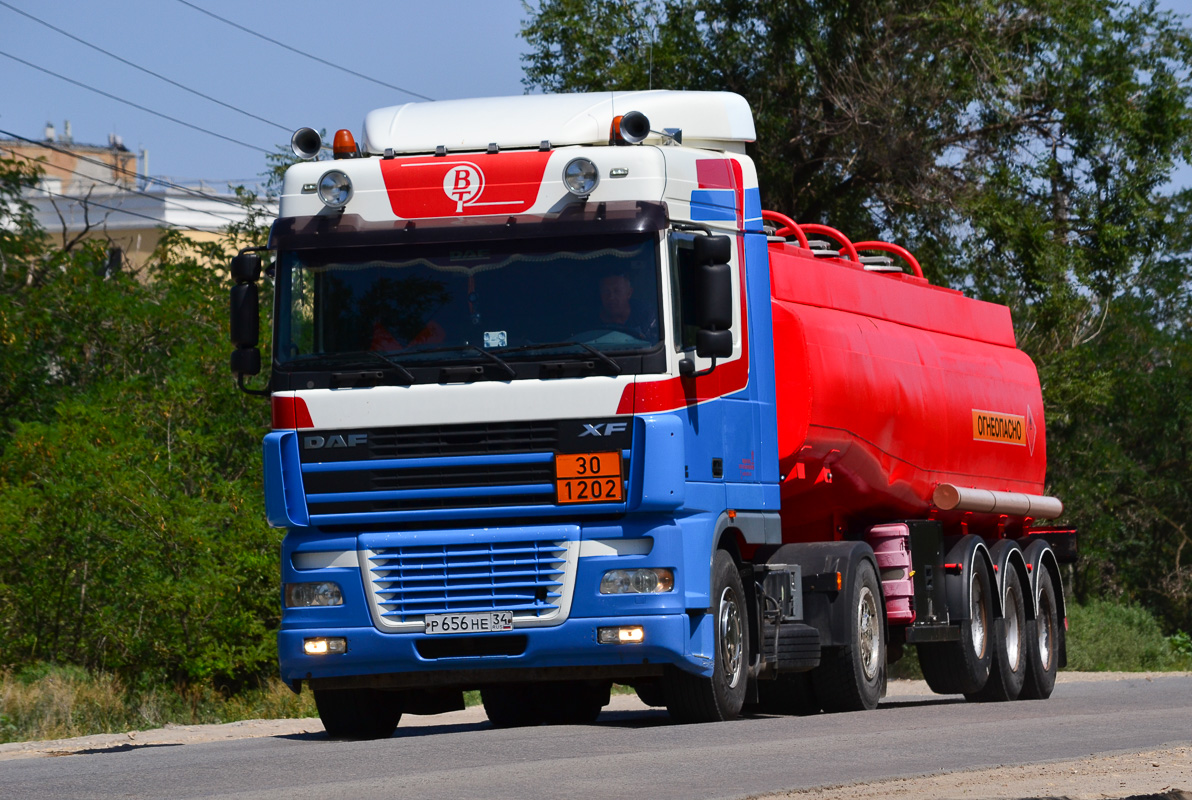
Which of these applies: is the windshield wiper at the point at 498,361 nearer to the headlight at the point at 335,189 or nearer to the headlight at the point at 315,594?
the headlight at the point at 335,189

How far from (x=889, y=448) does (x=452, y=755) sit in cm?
630

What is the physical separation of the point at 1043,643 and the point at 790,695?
4628 mm

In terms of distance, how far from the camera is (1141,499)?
43688mm

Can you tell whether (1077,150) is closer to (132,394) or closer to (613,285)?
(132,394)

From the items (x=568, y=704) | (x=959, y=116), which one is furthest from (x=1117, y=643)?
(x=568, y=704)

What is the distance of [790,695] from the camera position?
15.6 meters

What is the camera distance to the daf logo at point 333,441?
11852mm

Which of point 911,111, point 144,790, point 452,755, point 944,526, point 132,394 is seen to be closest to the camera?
point 144,790

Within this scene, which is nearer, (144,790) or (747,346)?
(144,790)

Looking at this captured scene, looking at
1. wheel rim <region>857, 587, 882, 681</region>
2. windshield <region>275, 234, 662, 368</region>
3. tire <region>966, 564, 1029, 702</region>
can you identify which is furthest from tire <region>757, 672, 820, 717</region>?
windshield <region>275, 234, 662, 368</region>

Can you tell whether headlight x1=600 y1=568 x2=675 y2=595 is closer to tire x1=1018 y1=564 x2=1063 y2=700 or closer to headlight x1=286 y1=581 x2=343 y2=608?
headlight x1=286 y1=581 x2=343 y2=608

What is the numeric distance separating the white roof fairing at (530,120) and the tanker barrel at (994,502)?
15.6 ft

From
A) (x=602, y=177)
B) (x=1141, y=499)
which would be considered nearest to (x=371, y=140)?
(x=602, y=177)

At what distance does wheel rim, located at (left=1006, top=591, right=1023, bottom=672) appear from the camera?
18219 mm
